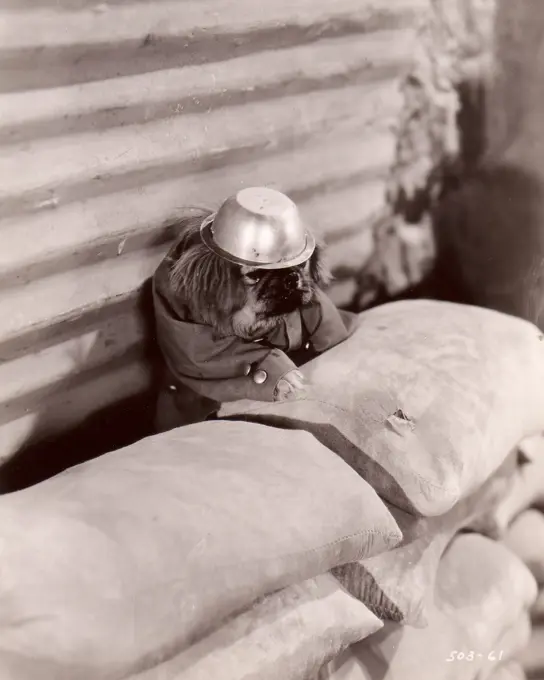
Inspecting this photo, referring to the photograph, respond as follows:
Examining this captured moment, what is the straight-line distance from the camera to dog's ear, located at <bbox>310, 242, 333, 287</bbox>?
1.66 meters

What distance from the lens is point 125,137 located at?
1553mm

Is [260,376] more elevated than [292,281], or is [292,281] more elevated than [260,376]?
[292,281]

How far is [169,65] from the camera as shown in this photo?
5.13 feet

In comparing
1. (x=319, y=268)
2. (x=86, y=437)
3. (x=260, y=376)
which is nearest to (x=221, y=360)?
(x=260, y=376)

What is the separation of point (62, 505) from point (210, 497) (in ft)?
0.83

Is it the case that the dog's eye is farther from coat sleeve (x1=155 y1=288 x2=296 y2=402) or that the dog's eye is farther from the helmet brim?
coat sleeve (x1=155 y1=288 x2=296 y2=402)

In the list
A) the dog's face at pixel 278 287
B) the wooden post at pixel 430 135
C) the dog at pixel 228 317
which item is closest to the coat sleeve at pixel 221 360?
the dog at pixel 228 317

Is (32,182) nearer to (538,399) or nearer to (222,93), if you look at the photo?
(222,93)

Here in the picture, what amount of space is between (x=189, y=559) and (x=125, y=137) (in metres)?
1.00

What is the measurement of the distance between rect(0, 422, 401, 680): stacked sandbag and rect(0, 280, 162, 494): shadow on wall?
0.48m

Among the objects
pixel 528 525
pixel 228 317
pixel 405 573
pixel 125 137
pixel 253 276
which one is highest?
pixel 125 137

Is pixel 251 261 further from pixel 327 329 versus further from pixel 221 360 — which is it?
pixel 327 329

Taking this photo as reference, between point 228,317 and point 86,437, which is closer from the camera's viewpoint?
point 228,317

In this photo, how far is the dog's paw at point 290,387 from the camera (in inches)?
62.5
